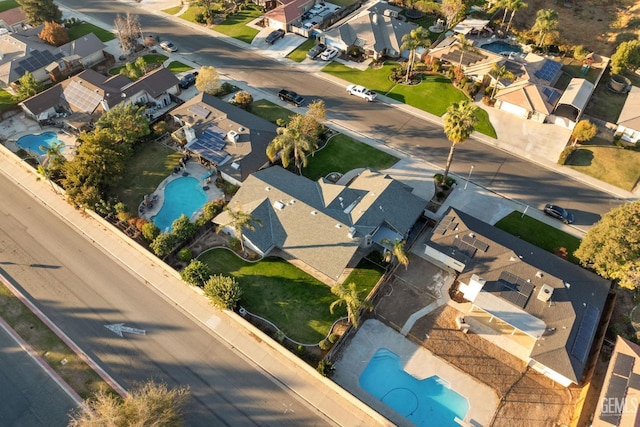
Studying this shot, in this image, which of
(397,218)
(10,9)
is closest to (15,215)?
(397,218)

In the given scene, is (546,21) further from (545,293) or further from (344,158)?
(545,293)

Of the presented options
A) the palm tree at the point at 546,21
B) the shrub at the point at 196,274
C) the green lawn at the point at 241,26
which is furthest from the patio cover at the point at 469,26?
the shrub at the point at 196,274

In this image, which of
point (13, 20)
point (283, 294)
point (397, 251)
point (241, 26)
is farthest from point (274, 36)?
point (397, 251)

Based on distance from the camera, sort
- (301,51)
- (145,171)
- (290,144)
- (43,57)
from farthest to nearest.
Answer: (301,51), (43,57), (145,171), (290,144)

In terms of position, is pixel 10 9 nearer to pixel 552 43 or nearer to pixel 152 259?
pixel 152 259

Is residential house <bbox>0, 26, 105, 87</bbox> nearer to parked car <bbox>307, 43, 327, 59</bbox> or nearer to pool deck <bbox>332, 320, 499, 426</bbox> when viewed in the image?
parked car <bbox>307, 43, 327, 59</bbox>

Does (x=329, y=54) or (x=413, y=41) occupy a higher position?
(x=413, y=41)
